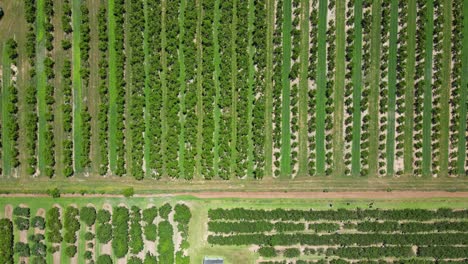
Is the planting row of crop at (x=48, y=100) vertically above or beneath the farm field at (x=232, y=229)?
above

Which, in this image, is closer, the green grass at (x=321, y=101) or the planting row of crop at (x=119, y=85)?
the planting row of crop at (x=119, y=85)

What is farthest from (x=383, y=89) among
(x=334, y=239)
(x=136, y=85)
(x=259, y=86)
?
(x=136, y=85)

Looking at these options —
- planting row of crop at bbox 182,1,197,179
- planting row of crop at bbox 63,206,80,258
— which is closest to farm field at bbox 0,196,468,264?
planting row of crop at bbox 63,206,80,258

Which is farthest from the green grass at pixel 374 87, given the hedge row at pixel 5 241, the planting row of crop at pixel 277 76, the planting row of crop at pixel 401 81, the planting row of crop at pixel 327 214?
the hedge row at pixel 5 241

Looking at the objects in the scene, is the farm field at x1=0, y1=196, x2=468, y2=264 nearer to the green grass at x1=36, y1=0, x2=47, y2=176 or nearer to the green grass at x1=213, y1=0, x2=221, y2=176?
the green grass at x1=213, y1=0, x2=221, y2=176

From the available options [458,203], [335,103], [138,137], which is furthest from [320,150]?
[138,137]

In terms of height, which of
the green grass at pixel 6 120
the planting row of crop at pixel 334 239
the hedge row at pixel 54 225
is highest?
the green grass at pixel 6 120

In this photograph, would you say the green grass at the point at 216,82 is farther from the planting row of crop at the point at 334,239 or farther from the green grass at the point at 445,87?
the green grass at the point at 445,87

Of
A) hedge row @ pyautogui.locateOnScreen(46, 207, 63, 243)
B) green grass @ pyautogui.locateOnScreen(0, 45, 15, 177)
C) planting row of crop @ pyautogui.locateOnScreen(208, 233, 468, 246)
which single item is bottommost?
planting row of crop @ pyautogui.locateOnScreen(208, 233, 468, 246)
